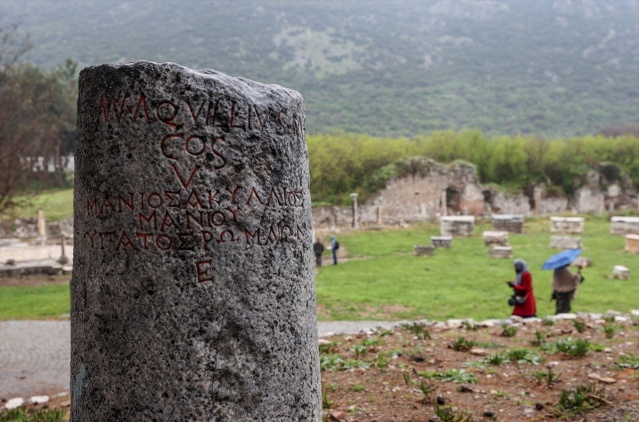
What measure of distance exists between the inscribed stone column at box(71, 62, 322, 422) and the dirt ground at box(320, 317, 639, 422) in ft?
7.64

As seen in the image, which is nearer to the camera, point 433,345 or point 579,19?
point 433,345

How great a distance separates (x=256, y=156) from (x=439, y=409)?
109 inches

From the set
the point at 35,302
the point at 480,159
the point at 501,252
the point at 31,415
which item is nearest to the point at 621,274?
the point at 501,252

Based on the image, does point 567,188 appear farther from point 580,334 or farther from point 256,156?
point 256,156

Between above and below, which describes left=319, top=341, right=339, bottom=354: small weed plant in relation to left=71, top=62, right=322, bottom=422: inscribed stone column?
below

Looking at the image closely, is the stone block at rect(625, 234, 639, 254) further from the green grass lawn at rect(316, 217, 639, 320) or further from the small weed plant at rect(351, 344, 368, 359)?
the small weed plant at rect(351, 344, 368, 359)

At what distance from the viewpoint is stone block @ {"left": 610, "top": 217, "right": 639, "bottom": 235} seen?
1014 inches

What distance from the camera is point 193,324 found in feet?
8.02

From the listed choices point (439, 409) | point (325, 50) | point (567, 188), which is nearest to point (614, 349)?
point (439, 409)

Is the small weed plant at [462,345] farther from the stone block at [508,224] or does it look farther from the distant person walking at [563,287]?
the stone block at [508,224]

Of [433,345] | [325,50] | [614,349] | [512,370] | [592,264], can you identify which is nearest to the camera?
[512,370]

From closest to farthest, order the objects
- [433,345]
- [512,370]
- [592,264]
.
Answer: [512,370] < [433,345] < [592,264]

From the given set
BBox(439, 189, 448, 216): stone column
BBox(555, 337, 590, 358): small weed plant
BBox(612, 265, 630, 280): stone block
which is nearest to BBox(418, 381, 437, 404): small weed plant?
BBox(555, 337, 590, 358): small weed plant

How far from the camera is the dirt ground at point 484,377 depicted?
15.1ft
